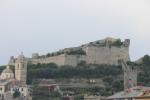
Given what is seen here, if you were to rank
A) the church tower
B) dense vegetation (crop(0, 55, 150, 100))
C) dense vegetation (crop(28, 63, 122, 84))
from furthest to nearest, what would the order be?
the church tower
dense vegetation (crop(28, 63, 122, 84))
dense vegetation (crop(0, 55, 150, 100))

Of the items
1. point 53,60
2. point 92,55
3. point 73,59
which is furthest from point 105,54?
point 53,60

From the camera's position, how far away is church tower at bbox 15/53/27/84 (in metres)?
144

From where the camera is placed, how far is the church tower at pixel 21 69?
144500mm

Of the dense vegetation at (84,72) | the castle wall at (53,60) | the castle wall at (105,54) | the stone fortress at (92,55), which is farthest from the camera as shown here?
the castle wall at (105,54)

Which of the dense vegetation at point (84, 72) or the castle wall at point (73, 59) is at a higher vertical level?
the castle wall at point (73, 59)

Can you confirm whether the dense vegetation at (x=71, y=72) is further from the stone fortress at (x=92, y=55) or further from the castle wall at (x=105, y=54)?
the castle wall at (x=105, y=54)

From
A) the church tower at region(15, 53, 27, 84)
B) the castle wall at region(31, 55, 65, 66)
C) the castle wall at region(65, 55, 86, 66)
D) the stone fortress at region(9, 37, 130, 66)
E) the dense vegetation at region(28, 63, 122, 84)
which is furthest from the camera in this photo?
the stone fortress at region(9, 37, 130, 66)

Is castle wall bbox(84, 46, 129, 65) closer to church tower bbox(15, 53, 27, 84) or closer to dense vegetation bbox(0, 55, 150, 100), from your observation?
dense vegetation bbox(0, 55, 150, 100)

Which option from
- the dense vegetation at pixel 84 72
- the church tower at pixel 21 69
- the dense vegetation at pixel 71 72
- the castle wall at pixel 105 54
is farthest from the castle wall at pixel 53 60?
the castle wall at pixel 105 54

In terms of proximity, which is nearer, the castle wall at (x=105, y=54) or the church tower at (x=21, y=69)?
the church tower at (x=21, y=69)

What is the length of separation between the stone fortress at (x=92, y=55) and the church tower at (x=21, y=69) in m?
3.81

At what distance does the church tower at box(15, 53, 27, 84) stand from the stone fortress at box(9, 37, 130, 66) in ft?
12.5

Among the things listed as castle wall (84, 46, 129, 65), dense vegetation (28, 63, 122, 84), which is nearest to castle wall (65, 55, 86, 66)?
castle wall (84, 46, 129, 65)

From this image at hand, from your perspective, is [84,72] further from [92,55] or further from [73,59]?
[92,55]
